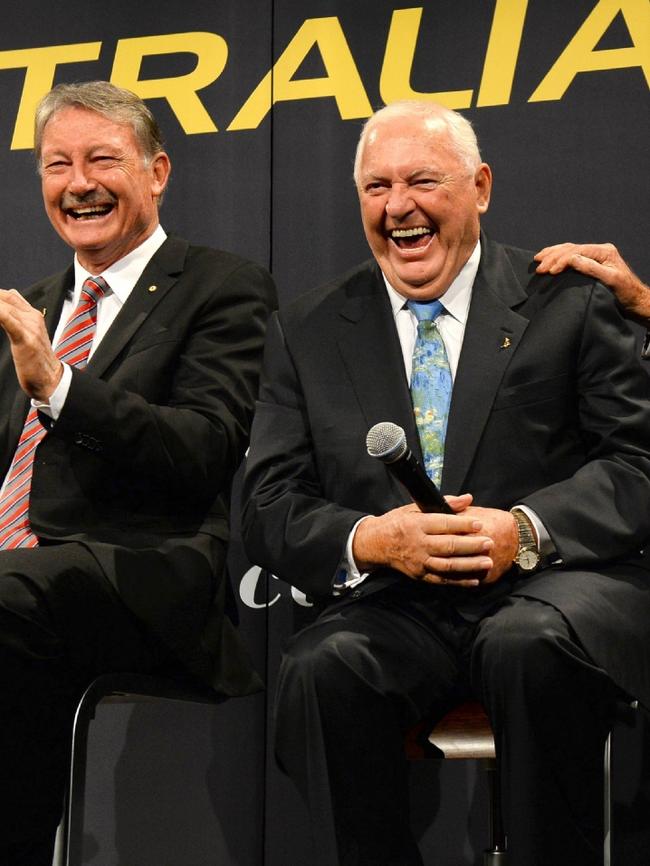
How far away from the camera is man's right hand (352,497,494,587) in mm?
2436

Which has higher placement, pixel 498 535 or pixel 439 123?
pixel 439 123

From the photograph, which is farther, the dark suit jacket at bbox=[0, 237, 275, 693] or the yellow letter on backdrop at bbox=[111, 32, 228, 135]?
the yellow letter on backdrop at bbox=[111, 32, 228, 135]

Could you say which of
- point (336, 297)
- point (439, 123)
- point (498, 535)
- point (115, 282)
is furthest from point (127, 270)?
point (498, 535)

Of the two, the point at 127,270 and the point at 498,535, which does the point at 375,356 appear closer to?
the point at 498,535

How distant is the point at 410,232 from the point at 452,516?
0.69m

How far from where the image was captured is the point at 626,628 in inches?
95.5

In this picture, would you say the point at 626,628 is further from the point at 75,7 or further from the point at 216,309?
the point at 75,7

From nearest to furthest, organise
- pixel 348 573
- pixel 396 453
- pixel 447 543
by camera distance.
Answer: pixel 396 453 → pixel 447 543 → pixel 348 573

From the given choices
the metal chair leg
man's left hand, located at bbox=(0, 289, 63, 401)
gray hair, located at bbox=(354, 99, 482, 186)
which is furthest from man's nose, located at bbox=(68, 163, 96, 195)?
the metal chair leg

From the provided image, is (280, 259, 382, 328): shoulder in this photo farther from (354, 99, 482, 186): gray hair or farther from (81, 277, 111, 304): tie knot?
(81, 277, 111, 304): tie knot

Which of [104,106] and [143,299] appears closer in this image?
[143,299]

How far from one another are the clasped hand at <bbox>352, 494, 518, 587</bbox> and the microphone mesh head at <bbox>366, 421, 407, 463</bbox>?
336mm

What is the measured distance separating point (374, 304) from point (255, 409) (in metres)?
0.33

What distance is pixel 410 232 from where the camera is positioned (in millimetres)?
2855
